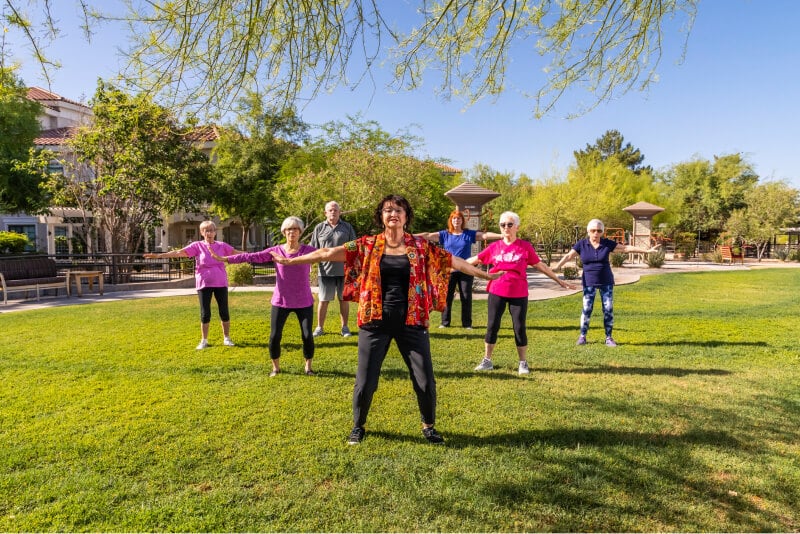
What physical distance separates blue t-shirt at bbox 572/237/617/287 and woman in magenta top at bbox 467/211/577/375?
5.61ft

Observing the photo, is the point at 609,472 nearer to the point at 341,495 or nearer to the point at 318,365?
the point at 341,495

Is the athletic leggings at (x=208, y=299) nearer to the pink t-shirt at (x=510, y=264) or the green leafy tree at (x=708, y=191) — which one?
the pink t-shirt at (x=510, y=264)

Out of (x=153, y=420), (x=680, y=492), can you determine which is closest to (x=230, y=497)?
(x=153, y=420)

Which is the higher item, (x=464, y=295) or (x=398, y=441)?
(x=464, y=295)

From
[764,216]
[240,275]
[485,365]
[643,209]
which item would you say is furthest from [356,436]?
[764,216]

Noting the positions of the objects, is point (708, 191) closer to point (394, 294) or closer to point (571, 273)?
point (571, 273)

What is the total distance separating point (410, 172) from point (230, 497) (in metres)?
17.0

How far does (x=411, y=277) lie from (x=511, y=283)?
247 centimetres

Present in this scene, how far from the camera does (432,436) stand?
3.92m

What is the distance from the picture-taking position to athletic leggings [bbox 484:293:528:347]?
5754mm

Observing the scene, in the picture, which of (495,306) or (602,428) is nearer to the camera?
(602,428)

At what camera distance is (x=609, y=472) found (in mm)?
3434

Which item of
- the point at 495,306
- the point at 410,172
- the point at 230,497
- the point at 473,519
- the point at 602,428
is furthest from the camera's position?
the point at 410,172

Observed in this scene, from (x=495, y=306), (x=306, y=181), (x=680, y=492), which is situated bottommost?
(x=680, y=492)
